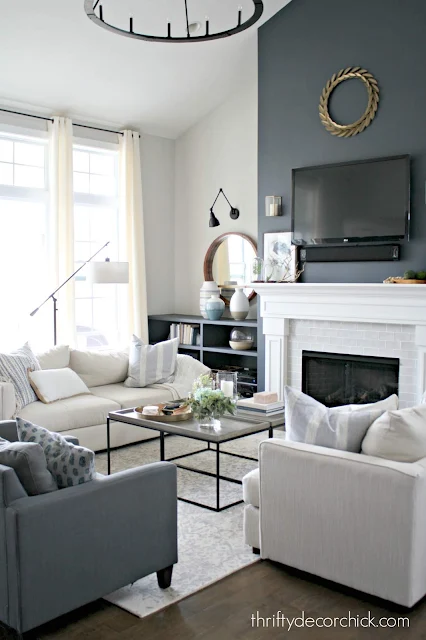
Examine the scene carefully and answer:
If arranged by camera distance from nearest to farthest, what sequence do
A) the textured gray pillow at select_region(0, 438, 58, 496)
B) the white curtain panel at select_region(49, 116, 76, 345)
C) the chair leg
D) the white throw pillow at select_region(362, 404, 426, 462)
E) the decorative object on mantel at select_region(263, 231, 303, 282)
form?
the textured gray pillow at select_region(0, 438, 58, 496), the white throw pillow at select_region(362, 404, 426, 462), the chair leg, the decorative object on mantel at select_region(263, 231, 303, 282), the white curtain panel at select_region(49, 116, 76, 345)

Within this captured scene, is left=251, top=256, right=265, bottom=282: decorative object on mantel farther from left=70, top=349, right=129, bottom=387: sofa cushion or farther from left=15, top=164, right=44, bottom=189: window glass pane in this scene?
left=15, top=164, right=44, bottom=189: window glass pane

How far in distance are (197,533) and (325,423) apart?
1.07 m

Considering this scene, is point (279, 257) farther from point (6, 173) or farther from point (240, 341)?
point (6, 173)

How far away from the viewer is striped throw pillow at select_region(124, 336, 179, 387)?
6012 millimetres

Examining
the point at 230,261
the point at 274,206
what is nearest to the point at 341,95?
the point at 274,206

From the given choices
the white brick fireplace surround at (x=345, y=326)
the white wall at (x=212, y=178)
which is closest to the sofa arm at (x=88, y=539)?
the white brick fireplace surround at (x=345, y=326)

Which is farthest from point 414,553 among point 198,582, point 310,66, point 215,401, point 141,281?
point 141,281

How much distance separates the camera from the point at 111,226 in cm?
751

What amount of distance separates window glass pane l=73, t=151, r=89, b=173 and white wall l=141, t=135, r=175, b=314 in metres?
0.73

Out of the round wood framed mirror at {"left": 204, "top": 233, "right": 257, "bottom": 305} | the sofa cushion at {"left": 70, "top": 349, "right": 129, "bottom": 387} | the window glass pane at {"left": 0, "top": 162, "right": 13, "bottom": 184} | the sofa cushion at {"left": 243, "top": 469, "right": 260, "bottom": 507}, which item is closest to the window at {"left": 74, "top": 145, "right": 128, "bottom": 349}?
the window glass pane at {"left": 0, "top": 162, "right": 13, "bottom": 184}

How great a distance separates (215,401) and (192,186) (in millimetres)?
4320

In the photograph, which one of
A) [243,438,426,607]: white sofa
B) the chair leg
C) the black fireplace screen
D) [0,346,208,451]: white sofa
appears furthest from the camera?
the black fireplace screen

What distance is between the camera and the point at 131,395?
5691 mm

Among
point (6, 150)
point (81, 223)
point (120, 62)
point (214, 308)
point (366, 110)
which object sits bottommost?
point (214, 308)
